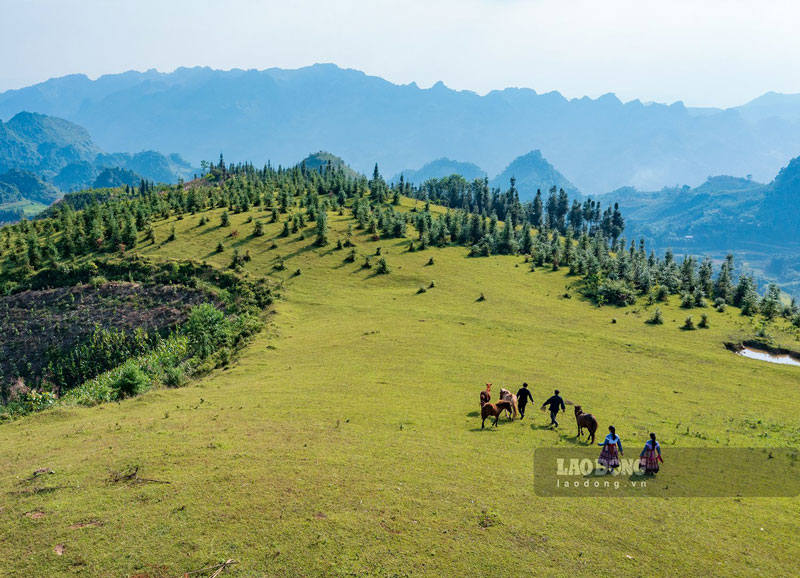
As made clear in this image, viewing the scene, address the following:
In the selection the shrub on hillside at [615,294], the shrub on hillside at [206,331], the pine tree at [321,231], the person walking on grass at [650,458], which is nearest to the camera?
the person walking on grass at [650,458]

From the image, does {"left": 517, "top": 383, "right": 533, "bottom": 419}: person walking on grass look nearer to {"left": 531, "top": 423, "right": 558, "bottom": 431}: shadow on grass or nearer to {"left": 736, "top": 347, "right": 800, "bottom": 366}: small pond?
{"left": 531, "top": 423, "right": 558, "bottom": 431}: shadow on grass

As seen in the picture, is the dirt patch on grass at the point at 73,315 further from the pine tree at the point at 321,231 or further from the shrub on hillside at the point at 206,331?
the pine tree at the point at 321,231

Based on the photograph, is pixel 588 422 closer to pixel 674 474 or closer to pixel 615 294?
pixel 674 474

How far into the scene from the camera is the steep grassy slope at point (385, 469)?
15.3m

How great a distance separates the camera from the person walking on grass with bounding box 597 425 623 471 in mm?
21047

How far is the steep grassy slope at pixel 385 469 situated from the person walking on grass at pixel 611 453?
8.04 feet

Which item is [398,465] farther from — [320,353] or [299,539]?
[320,353]

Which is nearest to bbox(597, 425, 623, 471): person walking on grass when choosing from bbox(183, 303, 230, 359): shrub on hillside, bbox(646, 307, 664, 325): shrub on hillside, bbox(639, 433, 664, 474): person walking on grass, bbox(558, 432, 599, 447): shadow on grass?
bbox(639, 433, 664, 474): person walking on grass

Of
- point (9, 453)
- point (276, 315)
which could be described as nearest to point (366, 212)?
point (276, 315)

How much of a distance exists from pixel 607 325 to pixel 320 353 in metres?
38.7

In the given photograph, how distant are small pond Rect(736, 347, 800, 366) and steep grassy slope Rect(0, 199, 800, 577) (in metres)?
5.78

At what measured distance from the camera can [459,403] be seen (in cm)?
3106

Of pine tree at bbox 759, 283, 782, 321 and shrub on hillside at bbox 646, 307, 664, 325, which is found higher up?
pine tree at bbox 759, 283, 782, 321

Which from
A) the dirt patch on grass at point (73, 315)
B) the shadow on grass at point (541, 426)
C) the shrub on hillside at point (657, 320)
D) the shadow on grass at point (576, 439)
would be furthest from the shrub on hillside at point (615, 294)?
the dirt patch on grass at point (73, 315)
